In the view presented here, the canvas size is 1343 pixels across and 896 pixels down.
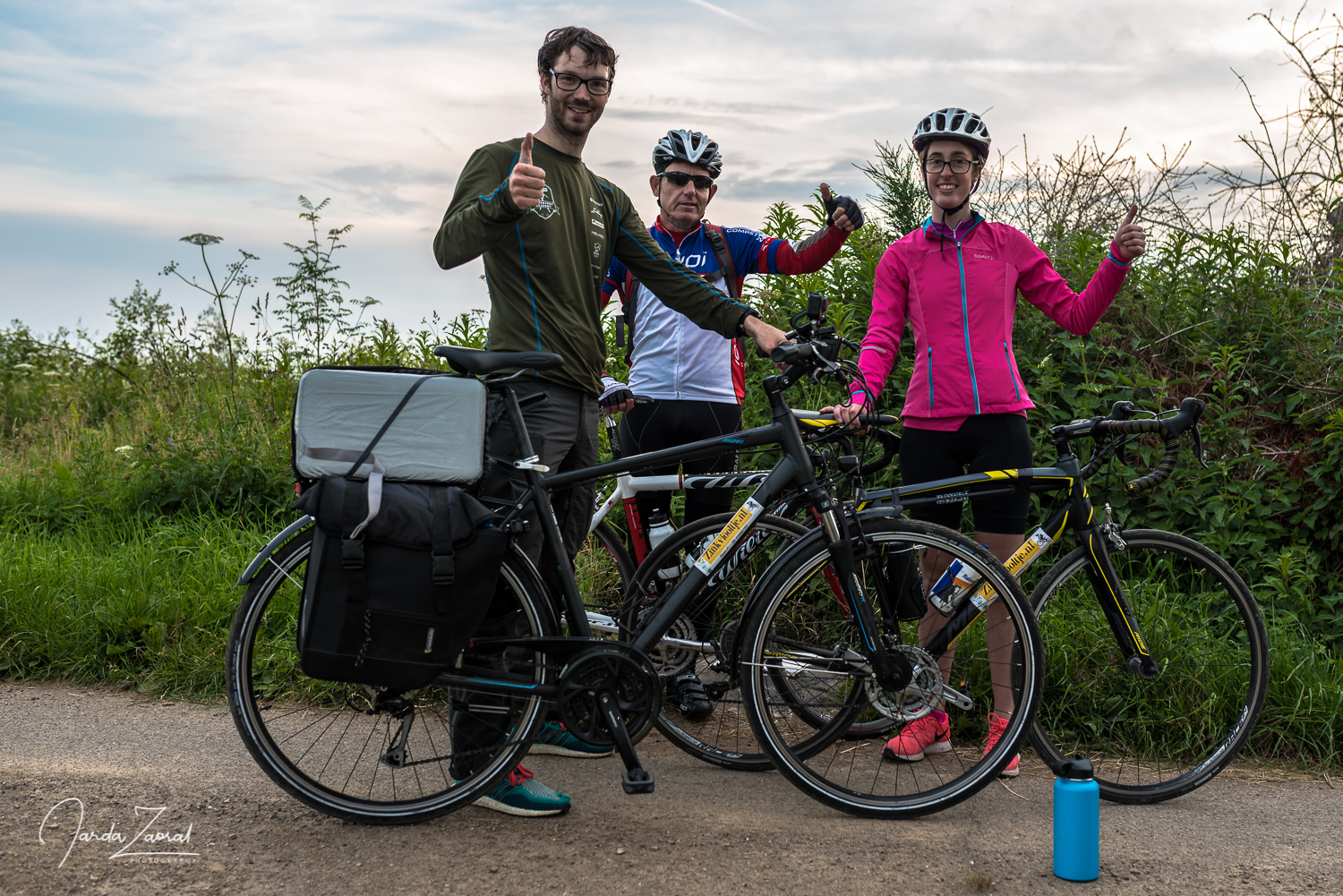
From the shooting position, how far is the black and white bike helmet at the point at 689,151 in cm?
434

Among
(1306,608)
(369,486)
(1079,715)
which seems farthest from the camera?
(1306,608)

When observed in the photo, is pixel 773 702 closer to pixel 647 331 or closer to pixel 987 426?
pixel 987 426

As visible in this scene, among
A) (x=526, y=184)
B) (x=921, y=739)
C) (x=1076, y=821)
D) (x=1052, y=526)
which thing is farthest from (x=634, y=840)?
(x=526, y=184)

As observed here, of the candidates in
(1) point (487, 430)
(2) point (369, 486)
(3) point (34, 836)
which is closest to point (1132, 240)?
(1) point (487, 430)

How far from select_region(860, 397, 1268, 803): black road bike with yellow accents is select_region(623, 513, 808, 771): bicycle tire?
49cm

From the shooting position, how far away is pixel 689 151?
4.33 m

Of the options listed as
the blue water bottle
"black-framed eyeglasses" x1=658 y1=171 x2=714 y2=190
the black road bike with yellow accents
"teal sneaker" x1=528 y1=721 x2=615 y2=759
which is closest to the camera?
the blue water bottle

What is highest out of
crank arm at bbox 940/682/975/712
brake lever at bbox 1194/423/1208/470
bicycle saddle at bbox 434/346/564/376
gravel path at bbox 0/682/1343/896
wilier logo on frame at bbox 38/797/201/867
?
bicycle saddle at bbox 434/346/564/376

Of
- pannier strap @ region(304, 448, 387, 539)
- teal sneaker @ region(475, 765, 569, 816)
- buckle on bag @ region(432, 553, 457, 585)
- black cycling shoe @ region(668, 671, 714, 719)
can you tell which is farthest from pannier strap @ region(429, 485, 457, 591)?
black cycling shoe @ region(668, 671, 714, 719)

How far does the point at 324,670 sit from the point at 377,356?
4731mm

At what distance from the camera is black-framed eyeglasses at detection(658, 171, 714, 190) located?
172 inches

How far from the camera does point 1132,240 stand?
144 inches

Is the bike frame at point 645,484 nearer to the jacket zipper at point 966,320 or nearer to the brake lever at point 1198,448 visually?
the jacket zipper at point 966,320

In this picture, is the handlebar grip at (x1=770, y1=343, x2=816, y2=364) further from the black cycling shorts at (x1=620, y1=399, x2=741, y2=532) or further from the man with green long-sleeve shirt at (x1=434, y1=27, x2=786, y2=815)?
the black cycling shorts at (x1=620, y1=399, x2=741, y2=532)
